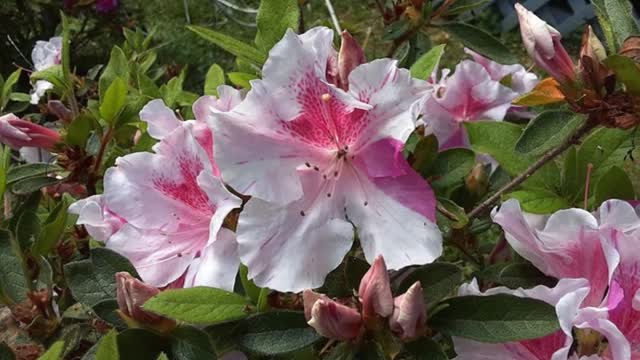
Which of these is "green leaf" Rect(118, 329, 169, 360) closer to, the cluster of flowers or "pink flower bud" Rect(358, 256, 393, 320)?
the cluster of flowers

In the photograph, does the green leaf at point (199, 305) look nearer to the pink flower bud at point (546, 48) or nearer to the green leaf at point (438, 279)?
the green leaf at point (438, 279)

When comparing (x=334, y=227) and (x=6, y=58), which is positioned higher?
(x=334, y=227)

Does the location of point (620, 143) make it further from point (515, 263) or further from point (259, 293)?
point (259, 293)

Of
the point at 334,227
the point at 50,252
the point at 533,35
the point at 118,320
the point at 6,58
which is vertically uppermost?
the point at 533,35

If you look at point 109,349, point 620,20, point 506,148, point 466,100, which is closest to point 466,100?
point 466,100

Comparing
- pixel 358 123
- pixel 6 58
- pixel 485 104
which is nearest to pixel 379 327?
pixel 358 123

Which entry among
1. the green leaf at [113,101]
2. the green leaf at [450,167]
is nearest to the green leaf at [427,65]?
the green leaf at [450,167]
